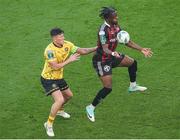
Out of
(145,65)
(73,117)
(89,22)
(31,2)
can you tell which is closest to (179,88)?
(145,65)

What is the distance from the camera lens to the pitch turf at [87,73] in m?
11.8

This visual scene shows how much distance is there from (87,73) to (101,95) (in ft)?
8.50

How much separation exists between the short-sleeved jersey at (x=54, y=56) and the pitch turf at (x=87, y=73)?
1.25 m

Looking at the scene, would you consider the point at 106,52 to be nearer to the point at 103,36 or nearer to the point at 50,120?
the point at 103,36

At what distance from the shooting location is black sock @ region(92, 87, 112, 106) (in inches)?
476

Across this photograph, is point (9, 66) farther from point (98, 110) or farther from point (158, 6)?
point (158, 6)

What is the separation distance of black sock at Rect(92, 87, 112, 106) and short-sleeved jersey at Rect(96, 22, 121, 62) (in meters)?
0.69

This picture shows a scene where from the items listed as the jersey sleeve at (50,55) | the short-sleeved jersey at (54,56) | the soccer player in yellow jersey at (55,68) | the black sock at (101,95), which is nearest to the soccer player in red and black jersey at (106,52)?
the black sock at (101,95)

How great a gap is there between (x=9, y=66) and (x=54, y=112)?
417 centimetres

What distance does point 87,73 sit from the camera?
576 inches

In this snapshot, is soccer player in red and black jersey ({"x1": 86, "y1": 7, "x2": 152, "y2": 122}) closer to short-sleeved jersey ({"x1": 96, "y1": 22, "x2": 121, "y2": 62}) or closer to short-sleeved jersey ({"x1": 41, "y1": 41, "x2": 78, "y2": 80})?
short-sleeved jersey ({"x1": 96, "y1": 22, "x2": 121, "y2": 62})

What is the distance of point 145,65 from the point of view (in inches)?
592

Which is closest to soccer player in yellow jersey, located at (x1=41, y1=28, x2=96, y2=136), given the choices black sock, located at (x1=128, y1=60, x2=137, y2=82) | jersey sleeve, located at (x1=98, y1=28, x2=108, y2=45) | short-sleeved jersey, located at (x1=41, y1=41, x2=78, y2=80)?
short-sleeved jersey, located at (x1=41, y1=41, x2=78, y2=80)

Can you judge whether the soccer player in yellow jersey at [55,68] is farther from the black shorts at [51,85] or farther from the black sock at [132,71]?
the black sock at [132,71]
